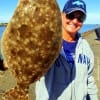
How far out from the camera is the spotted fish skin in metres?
2.87

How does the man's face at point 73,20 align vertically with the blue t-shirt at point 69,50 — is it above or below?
above

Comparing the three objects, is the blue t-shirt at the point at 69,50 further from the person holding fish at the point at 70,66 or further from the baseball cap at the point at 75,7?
the baseball cap at the point at 75,7

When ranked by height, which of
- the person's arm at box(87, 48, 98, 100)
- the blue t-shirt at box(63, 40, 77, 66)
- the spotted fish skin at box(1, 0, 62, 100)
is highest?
the spotted fish skin at box(1, 0, 62, 100)

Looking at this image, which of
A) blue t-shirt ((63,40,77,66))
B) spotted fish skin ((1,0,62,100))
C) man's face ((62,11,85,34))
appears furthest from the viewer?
blue t-shirt ((63,40,77,66))

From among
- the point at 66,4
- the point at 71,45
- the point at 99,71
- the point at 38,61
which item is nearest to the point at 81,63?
the point at 71,45

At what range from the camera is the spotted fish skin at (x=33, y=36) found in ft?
9.42

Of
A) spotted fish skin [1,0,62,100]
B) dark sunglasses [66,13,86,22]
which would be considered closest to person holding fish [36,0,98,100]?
dark sunglasses [66,13,86,22]

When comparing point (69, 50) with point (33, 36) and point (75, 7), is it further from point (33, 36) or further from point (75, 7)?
point (33, 36)

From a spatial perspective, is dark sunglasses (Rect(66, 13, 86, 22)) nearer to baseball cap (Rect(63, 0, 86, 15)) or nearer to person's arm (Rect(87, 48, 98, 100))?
baseball cap (Rect(63, 0, 86, 15))

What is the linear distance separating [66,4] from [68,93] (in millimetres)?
937

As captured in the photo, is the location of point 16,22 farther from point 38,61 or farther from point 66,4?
point 66,4

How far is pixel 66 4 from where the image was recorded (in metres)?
4.21

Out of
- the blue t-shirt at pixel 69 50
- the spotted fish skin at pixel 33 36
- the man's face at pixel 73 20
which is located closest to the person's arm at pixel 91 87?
the blue t-shirt at pixel 69 50

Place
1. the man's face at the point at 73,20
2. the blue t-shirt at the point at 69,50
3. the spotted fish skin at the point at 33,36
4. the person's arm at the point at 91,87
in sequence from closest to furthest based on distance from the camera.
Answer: the spotted fish skin at the point at 33,36, the man's face at the point at 73,20, the blue t-shirt at the point at 69,50, the person's arm at the point at 91,87
